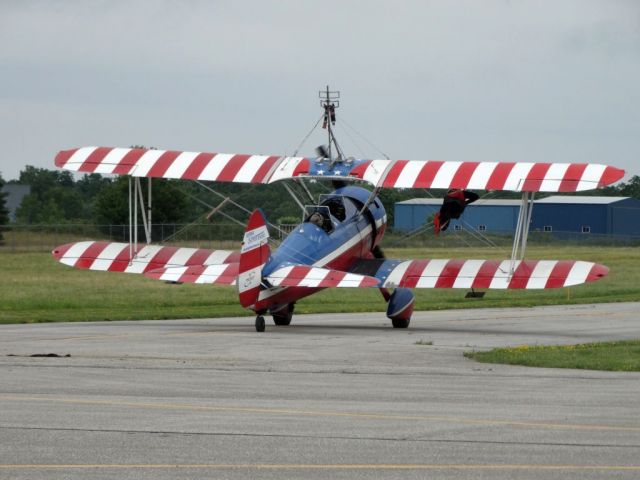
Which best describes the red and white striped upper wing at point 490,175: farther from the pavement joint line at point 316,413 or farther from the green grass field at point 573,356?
the pavement joint line at point 316,413

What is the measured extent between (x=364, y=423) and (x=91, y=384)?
168 inches

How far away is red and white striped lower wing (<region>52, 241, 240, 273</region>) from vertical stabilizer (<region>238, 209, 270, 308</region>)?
3.43 meters

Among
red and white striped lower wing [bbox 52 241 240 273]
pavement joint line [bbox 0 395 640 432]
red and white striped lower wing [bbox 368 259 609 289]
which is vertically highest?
red and white striped lower wing [bbox 52 241 240 273]

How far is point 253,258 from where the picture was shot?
917 inches

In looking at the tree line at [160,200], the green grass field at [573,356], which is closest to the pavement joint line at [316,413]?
the green grass field at [573,356]

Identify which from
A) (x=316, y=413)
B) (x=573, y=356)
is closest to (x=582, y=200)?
(x=573, y=356)

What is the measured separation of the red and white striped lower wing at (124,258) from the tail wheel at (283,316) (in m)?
1.73

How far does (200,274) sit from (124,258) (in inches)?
116

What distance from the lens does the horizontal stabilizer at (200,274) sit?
78.6 ft

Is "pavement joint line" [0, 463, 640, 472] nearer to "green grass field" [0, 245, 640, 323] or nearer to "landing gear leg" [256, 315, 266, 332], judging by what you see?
"landing gear leg" [256, 315, 266, 332]

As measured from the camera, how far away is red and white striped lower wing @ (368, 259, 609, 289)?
950 inches

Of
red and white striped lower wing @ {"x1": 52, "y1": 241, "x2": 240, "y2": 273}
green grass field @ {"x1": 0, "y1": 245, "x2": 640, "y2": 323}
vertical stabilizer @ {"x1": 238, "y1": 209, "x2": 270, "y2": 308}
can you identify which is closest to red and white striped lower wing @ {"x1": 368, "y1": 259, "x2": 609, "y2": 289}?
vertical stabilizer @ {"x1": 238, "y1": 209, "x2": 270, "y2": 308}

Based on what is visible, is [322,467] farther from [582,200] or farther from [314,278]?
[582,200]

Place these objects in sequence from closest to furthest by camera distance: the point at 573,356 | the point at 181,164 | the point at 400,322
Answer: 1. the point at 573,356
2. the point at 400,322
3. the point at 181,164
